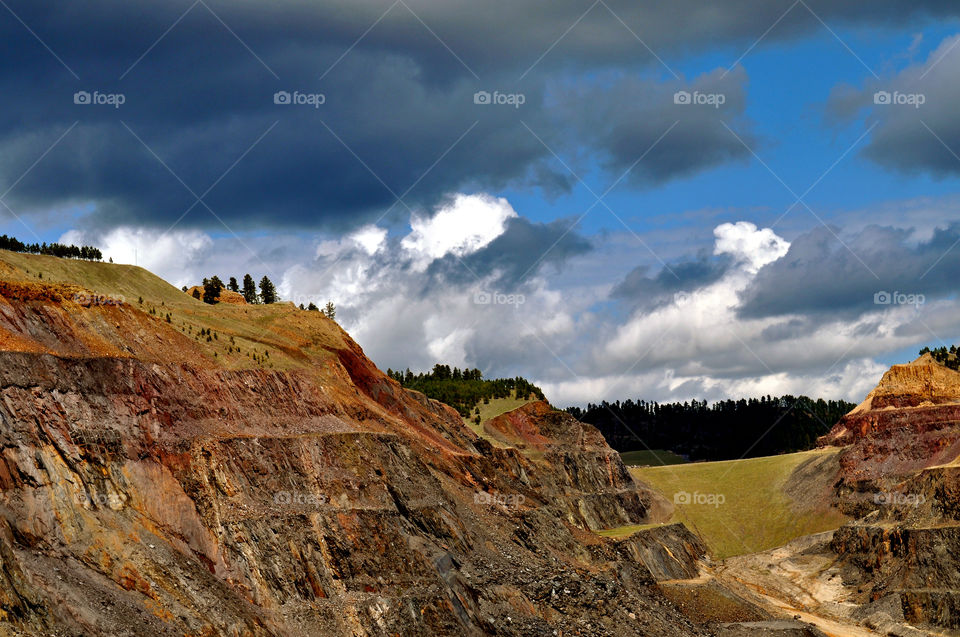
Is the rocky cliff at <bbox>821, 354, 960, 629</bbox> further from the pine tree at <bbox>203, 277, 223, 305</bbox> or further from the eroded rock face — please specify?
the pine tree at <bbox>203, 277, 223, 305</bbox>

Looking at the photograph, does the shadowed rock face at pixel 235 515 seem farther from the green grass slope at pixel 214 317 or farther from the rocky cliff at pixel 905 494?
the rocky cliff at pixel 905 494

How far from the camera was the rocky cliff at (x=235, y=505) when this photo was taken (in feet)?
176

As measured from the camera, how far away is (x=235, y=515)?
64.6m

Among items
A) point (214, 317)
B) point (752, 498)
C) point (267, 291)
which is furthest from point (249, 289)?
point (752, 498)

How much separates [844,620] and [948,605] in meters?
10.5

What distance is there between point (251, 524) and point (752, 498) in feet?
391

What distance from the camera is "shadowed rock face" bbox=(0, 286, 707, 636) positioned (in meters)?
53.3

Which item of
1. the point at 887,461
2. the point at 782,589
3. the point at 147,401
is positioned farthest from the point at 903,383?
the point at 147,401

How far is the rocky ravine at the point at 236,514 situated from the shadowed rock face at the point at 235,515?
145 mm

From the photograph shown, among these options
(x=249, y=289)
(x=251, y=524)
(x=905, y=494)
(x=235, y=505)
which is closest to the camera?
(x=251, y=524)

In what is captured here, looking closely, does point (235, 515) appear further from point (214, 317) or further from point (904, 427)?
point (904, 427)

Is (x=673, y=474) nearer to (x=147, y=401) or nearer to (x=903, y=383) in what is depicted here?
(x=903, y=383)

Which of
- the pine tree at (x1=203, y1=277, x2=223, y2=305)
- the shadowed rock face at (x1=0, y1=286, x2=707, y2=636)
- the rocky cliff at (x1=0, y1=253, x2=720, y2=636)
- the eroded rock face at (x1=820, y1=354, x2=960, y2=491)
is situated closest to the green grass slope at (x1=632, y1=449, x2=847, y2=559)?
the eroded rock face at (x1=820, y1=354, x2=960, y2=491)

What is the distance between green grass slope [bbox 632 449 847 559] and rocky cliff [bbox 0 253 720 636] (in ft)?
175
